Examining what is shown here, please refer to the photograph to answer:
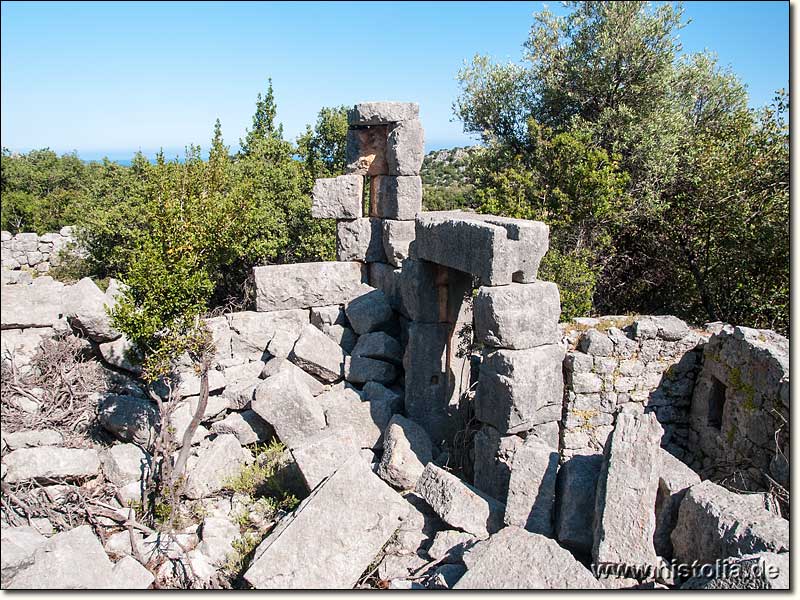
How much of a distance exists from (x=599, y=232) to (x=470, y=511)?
8.18 m

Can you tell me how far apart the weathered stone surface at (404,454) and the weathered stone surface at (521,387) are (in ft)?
3.16

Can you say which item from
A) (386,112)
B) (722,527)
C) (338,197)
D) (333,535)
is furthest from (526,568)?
(386,112)

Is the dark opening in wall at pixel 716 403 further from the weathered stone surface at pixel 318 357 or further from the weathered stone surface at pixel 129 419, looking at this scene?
the weathered stone surface at pixel 129 419

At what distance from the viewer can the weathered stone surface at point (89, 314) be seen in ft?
29.2

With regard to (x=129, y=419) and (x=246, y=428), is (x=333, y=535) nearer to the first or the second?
(x=246, y=428)

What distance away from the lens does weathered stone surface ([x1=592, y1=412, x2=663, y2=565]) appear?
209 inches

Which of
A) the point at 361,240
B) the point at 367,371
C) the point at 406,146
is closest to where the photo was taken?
the point at 367,371

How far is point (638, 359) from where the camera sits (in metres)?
8.70

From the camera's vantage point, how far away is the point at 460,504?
640 centimetres

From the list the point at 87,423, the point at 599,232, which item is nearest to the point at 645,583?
the point at 87,423

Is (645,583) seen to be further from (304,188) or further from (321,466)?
(304,188)

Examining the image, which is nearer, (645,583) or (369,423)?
(645,583)

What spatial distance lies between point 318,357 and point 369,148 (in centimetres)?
388

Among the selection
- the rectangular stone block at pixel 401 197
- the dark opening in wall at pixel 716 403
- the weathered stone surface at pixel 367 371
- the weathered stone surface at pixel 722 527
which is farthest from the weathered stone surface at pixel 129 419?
the dark opening in wall at pixel 716 403
